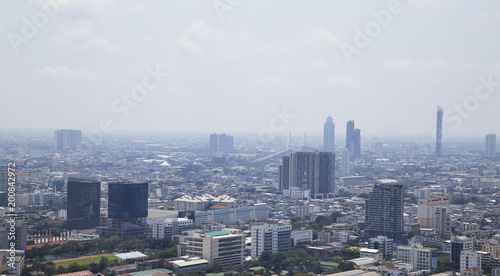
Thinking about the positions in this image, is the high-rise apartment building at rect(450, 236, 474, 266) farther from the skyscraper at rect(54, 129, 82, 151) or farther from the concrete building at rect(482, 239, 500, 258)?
the skyscraper at rect(54, 129, 82, 151)

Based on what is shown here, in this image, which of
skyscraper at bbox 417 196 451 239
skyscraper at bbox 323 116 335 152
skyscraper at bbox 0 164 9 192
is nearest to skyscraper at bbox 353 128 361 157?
skyscraper at bbox 323 116 335 152

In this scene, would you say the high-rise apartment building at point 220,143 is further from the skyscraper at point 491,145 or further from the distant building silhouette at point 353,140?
the skyscraper at point 491,145

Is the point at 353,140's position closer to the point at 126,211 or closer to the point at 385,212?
the point at 385,212

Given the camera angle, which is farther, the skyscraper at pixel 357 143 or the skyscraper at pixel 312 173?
the skyscraper at pixel 357 143

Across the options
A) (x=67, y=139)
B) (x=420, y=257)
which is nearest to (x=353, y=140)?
(x=67, y=139)

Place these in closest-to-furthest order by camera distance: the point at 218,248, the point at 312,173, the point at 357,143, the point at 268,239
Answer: the point at 218,248 < the point at 268,239 < the point at 312,173 < the point at 357,143

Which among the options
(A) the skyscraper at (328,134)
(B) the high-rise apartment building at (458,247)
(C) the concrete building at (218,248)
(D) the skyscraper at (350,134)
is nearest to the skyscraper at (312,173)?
(B) the high-rise apartment building at (458,247)
